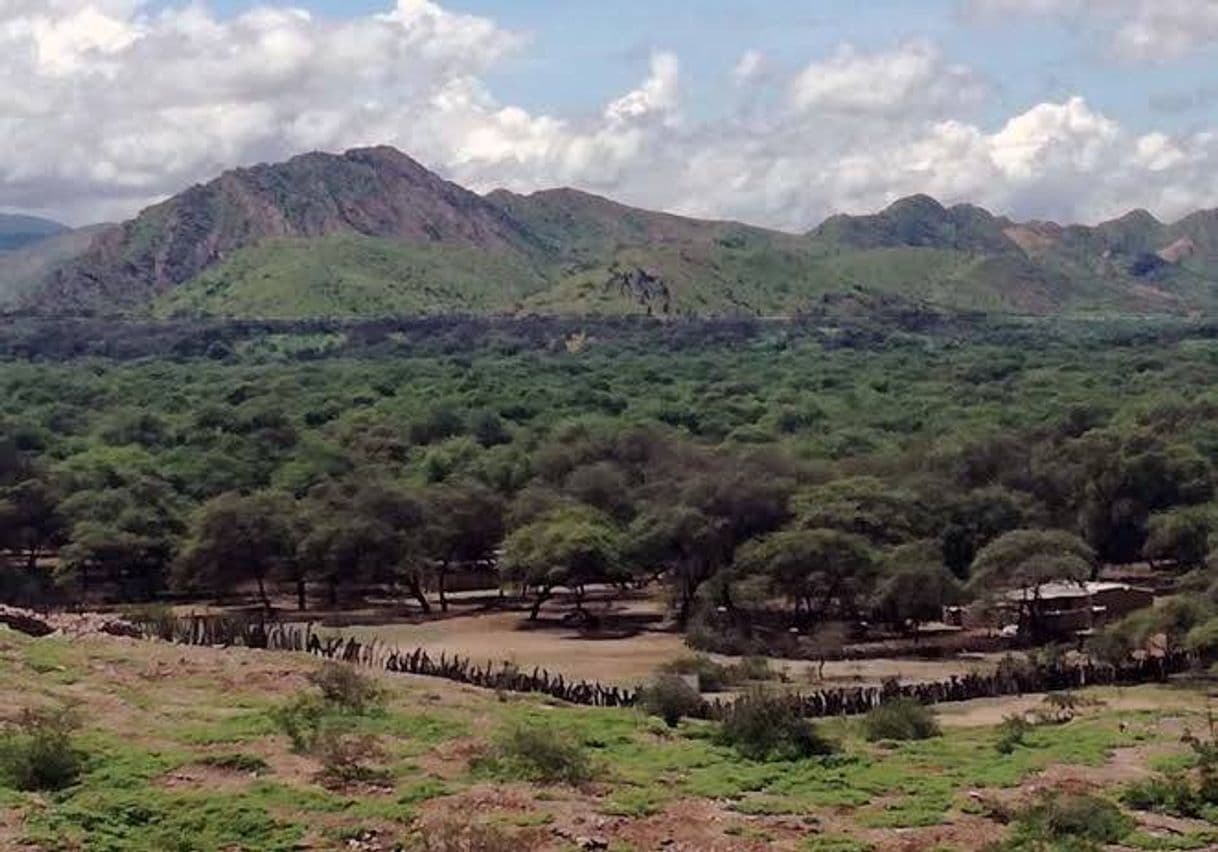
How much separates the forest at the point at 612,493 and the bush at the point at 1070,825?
20.9 metres

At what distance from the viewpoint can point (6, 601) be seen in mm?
52656

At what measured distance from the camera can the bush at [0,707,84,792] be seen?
2347cm

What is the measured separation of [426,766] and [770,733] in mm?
6426

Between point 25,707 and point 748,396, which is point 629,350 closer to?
point 748,396

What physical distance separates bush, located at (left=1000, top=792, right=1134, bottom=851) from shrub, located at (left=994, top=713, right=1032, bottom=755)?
505 centimetres

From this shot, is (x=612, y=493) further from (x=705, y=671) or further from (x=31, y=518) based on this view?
(x=705, y=671)

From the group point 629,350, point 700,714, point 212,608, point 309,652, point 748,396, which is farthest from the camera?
point 629,350

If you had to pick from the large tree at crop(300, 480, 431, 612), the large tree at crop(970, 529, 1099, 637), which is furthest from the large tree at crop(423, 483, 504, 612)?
the large tree at crop(970, 529, 1099, 637)

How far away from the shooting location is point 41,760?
2364 cm

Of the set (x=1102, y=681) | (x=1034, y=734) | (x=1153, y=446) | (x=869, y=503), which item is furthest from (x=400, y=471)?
(x=1034, y=734)

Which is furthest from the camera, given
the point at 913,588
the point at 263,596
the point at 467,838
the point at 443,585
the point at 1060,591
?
the point at 443,585

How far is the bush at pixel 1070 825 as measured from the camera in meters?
22.1

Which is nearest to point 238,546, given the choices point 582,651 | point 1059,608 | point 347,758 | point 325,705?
point 582,651

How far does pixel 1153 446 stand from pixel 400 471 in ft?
111
